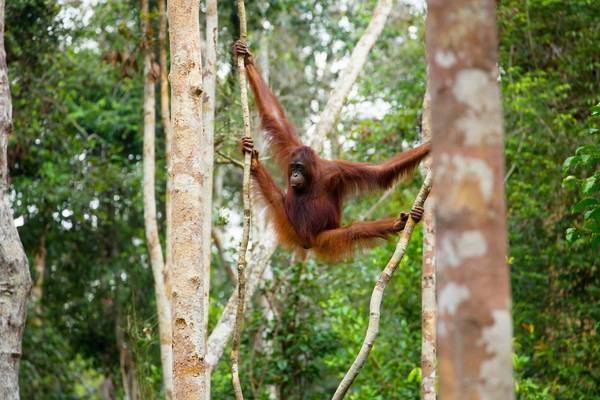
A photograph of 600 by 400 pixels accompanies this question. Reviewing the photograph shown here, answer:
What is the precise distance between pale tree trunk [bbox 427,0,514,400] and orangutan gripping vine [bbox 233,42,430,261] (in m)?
4.85

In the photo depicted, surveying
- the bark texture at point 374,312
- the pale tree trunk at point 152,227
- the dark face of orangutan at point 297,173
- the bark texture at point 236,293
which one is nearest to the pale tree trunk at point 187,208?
the bark texture at point 374,312

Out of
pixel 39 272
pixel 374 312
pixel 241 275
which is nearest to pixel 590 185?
pixel 374 312

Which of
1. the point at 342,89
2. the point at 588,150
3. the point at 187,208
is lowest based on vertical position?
the point at 187,208

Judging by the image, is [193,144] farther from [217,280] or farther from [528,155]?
[217,280]

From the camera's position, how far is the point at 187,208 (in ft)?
15.1

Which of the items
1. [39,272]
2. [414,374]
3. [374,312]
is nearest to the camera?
[374,312]

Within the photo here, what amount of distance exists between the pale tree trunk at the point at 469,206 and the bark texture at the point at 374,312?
6.47ft

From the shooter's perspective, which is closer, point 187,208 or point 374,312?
point 374,312

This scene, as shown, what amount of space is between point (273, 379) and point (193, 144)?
5238 mm

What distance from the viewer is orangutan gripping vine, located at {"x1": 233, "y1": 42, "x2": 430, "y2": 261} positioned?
711 cm

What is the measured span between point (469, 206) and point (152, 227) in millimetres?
7334

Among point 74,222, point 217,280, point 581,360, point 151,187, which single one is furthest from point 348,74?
point 217,280

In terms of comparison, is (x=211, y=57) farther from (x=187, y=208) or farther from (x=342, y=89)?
(x=187, y=208)

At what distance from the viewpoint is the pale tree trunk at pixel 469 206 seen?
6.70ft
